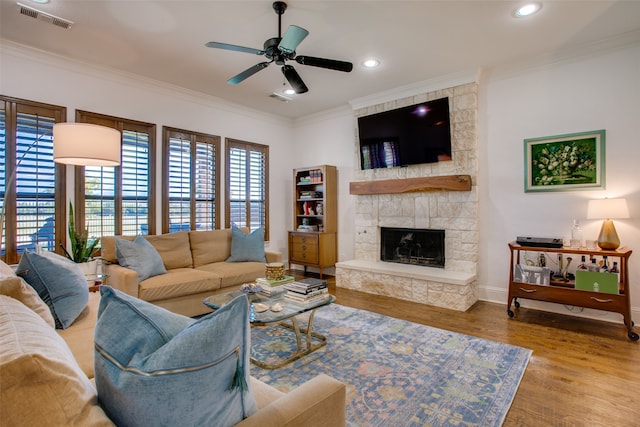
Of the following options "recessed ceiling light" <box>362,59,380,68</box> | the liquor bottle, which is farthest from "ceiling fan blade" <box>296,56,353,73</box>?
the liquor bottle

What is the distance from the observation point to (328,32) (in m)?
3.17

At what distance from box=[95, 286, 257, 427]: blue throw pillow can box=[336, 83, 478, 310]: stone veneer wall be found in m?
3.48

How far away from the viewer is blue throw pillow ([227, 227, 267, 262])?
4293 mm

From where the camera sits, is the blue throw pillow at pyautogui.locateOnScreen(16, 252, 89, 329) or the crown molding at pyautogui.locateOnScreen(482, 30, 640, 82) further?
the crown molding at pyautogui.locateOnScreen(482, 30, 640, 82)

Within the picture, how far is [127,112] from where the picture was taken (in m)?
4.16

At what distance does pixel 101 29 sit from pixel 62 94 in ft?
3.52

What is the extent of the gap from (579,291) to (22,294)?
4.21m

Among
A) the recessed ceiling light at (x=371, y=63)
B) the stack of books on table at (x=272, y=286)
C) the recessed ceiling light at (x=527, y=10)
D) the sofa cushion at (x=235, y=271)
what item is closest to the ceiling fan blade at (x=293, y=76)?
the recessed ceiling light at (x=371, y=63)

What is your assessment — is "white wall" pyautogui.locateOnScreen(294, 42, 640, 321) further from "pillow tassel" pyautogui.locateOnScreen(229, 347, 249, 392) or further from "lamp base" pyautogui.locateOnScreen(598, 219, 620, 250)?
"pillow tassel" pyautogui.locateOnScreen(229, 347, 249, 392)

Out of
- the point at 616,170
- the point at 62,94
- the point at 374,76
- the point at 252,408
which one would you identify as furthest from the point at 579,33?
the point at 62,94

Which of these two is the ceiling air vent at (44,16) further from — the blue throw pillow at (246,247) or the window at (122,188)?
the blue throw pillow at (246,247)

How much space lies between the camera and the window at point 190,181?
455cm

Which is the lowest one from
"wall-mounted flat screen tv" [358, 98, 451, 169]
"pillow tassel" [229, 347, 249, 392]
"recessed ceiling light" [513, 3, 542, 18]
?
"pillow tassel" [229, 347, 249, 392]

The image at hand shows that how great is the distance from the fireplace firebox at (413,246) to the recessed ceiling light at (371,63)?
7.33ft
